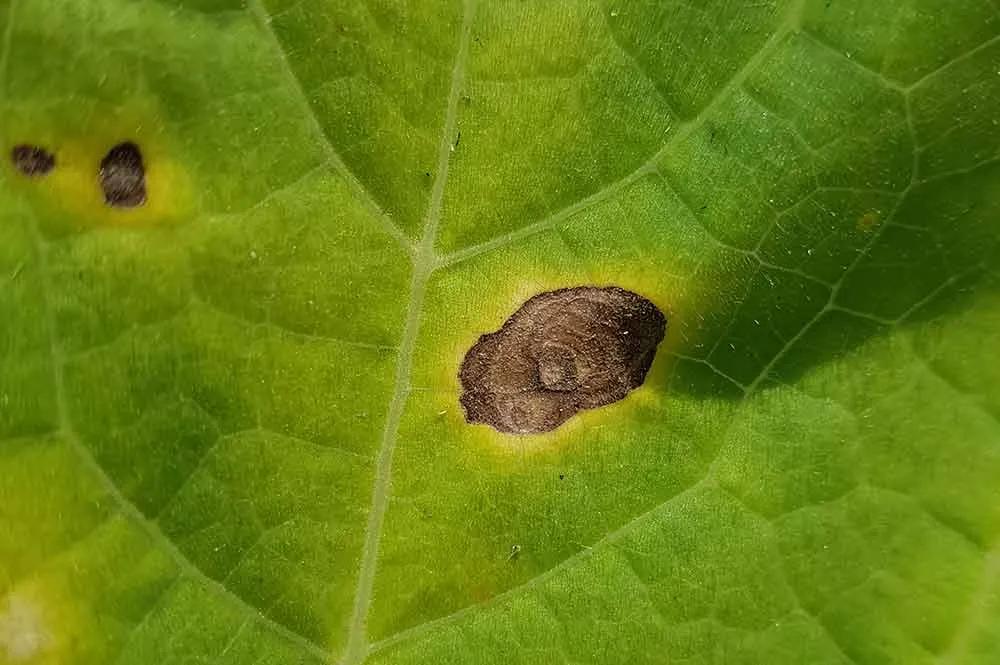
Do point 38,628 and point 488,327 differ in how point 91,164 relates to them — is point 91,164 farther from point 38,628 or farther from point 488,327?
point 38,628

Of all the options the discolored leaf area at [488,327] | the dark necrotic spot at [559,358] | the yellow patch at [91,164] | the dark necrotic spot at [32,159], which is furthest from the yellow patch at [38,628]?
the dark necrotic spot at [559,358]

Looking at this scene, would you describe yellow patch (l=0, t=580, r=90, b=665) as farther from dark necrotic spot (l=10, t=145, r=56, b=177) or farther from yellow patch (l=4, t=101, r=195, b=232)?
dark necrotic spot (l=10, t=145, r=56, b=177)

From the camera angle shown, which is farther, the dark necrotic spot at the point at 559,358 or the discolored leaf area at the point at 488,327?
the dark necrotic spot at the point at 559,358

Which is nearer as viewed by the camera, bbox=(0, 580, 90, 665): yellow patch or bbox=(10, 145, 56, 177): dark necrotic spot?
bbox=(10, 145, 56, 177): dark necrotic spot

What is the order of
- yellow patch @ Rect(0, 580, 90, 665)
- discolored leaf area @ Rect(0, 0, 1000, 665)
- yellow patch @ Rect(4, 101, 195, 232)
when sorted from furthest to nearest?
yellow patch @ Rect(0, 580, 90, 665) < yellow patch @ Rect(4, 101, 195, 232) < discolored leaf area @ Rect(0, 0, 1000, 665)

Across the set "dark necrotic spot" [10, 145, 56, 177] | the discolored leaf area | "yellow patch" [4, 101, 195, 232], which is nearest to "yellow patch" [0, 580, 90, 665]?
the discolored leaf area

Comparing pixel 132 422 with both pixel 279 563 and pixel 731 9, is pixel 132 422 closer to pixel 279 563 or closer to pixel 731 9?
pixel 279 563

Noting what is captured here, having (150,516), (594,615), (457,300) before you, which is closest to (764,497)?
(594,615)

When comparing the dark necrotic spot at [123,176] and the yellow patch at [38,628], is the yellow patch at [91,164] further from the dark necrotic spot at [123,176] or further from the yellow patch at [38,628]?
the yellow patch at [38,628]
